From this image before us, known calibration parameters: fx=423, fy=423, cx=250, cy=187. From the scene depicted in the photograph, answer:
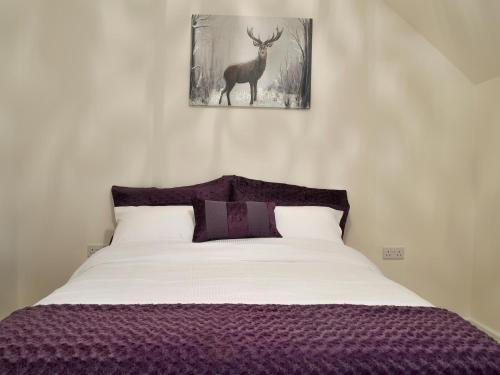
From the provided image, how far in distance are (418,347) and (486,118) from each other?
7.73ft

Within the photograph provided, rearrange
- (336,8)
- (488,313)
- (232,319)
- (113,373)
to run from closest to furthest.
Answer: (113,373) < (232,319) < (488,313) < (336,8)

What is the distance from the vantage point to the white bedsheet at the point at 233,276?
1479 mm

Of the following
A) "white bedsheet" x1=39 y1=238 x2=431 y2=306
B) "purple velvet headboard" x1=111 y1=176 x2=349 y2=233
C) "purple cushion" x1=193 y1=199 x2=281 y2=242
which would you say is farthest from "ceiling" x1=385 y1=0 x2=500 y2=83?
"purple cushion" x1=193 y1=199 x2=281 y2=242

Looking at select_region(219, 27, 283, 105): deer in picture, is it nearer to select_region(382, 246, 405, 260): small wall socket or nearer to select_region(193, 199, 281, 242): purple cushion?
select_region(193, 199, 281, 242): purple cushion

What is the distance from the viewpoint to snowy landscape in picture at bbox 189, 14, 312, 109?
2.96 metres

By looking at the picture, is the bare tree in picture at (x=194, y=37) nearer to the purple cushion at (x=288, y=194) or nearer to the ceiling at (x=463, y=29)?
the purple cushion at (x=288, y=194)

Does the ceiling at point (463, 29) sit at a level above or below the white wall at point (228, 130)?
above

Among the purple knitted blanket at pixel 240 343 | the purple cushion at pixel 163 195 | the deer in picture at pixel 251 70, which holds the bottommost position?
the purple knitted blanket at pixel 240 343

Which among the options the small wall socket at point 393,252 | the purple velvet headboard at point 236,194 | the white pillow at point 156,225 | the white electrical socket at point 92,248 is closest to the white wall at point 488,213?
the small wall socket at point 393,252

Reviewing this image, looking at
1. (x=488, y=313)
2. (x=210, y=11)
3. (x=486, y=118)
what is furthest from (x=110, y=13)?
(x=488, y=313)

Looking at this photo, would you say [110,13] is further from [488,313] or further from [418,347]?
[488,313]

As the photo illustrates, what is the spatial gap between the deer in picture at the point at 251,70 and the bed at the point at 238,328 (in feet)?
5.03

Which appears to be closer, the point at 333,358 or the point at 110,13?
the point at 333,358

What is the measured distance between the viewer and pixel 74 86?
Result: 2.92m
